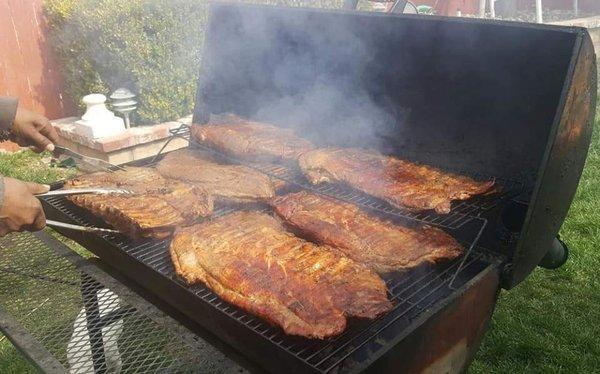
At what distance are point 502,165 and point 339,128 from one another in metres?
1.42

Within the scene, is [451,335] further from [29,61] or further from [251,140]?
[29,61]

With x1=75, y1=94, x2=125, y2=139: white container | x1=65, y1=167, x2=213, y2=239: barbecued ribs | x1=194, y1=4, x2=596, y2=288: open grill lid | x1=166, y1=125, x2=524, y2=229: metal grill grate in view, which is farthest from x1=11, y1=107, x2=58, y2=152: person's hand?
x1=75, y1=94, x2=125, y2=139: white container

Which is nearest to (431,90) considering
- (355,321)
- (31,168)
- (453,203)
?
(453,203)

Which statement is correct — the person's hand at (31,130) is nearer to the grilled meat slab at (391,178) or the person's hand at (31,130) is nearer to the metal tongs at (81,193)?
the metal tongs at (81,193)

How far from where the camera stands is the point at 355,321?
7.21 feet

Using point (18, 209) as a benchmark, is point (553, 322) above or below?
below

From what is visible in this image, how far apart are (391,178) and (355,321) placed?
4.58 feet

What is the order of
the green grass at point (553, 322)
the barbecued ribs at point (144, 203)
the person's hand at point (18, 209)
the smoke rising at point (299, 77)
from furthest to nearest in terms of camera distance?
the smoke rising at point (299, 77) < the green grass at point (553, 322) < the barbecued ribs at point (144, 203) < the person's hand at point (18, 209)

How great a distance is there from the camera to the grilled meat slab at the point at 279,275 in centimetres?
218

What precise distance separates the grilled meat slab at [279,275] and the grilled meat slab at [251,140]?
3.46 feet

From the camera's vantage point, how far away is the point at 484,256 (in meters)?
2.70

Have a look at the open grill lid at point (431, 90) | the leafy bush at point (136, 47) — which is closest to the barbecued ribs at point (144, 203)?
the open grill lid at point (431, 90)

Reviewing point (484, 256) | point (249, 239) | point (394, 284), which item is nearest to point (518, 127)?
point (484, 256)

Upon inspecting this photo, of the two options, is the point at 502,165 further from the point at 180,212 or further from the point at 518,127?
the point at 180,212
